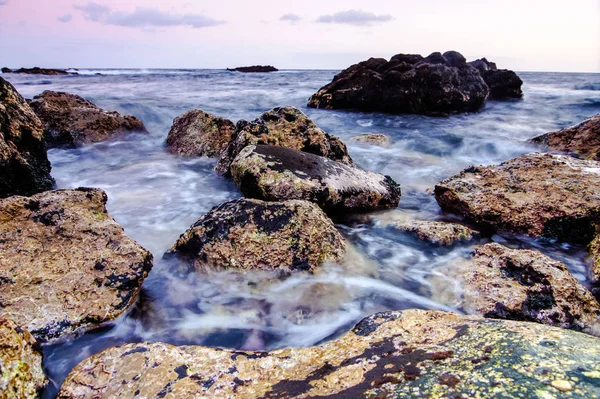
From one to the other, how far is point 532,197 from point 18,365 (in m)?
4.81

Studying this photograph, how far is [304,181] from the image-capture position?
437 cm

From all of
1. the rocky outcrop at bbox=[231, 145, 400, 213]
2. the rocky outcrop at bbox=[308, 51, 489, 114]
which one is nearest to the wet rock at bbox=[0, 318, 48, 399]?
the rocky outcrop at bbox=[231, 145, 400, 213]

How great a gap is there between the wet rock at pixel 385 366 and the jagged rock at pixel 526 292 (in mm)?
923

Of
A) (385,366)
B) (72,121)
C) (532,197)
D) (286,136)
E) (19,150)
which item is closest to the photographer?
(385,366)

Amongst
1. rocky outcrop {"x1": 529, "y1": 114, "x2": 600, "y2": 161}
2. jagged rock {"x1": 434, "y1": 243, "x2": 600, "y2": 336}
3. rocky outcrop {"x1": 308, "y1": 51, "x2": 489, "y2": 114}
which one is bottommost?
jagged rock {"x1": 434, "y1": 243, "x2": 600, "y2": 336}

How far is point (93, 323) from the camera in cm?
267

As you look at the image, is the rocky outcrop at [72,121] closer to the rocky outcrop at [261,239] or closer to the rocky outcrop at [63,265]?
the rocky outcrop at [63,265]

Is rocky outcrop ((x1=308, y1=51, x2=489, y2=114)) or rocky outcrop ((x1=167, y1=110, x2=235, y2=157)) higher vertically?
rocky outcrop ((x1=308, y1=51, x2=489, y2=114))

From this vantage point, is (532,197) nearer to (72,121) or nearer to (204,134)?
(204,134)

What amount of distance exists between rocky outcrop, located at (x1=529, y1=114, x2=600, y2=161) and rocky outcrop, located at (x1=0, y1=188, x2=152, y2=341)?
7269 mm

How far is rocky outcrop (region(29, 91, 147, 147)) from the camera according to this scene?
7.98 m

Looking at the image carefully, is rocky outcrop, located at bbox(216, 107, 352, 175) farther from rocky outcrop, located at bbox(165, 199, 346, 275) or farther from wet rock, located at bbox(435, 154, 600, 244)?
rocky outcrop, located at bbox(165, 199, 346, 275)

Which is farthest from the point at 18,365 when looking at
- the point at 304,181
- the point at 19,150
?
the point at 19,150

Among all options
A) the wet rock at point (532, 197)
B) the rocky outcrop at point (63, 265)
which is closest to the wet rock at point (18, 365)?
the rocky outcrop at point (63, 265)
